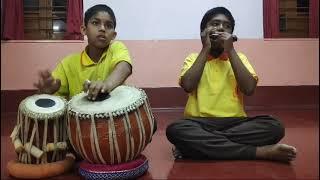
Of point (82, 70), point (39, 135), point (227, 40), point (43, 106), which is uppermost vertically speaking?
Answer: point (227, 40)

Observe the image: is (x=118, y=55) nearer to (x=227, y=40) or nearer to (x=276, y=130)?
(x=227, y=40)

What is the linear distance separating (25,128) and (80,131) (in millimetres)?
264

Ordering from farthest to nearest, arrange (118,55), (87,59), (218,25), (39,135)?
(218,25) < (87,59) < (118,55) < (39,135)

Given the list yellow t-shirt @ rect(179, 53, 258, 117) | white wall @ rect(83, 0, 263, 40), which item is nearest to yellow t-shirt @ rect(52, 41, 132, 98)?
yellow t-shirt @ rect(179, 53, 258, 117)

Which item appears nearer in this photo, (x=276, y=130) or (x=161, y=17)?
(x=276, y=130)

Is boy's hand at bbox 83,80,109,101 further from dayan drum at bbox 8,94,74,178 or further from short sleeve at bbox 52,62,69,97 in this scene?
short sleeve at bbox 52,62,69,97

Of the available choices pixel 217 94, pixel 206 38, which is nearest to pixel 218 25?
pixel 206 38

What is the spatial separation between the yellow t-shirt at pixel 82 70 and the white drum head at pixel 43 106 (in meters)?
0.21

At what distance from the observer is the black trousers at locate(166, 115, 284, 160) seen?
190cm

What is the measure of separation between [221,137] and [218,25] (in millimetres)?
578

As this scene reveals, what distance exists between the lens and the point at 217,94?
6.51 feet

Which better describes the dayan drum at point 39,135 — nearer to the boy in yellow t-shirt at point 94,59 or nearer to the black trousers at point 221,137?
the boy in yellow t-shirt at point 94,59

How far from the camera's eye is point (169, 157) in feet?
6.85

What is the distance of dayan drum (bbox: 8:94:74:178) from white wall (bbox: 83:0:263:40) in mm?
2430
